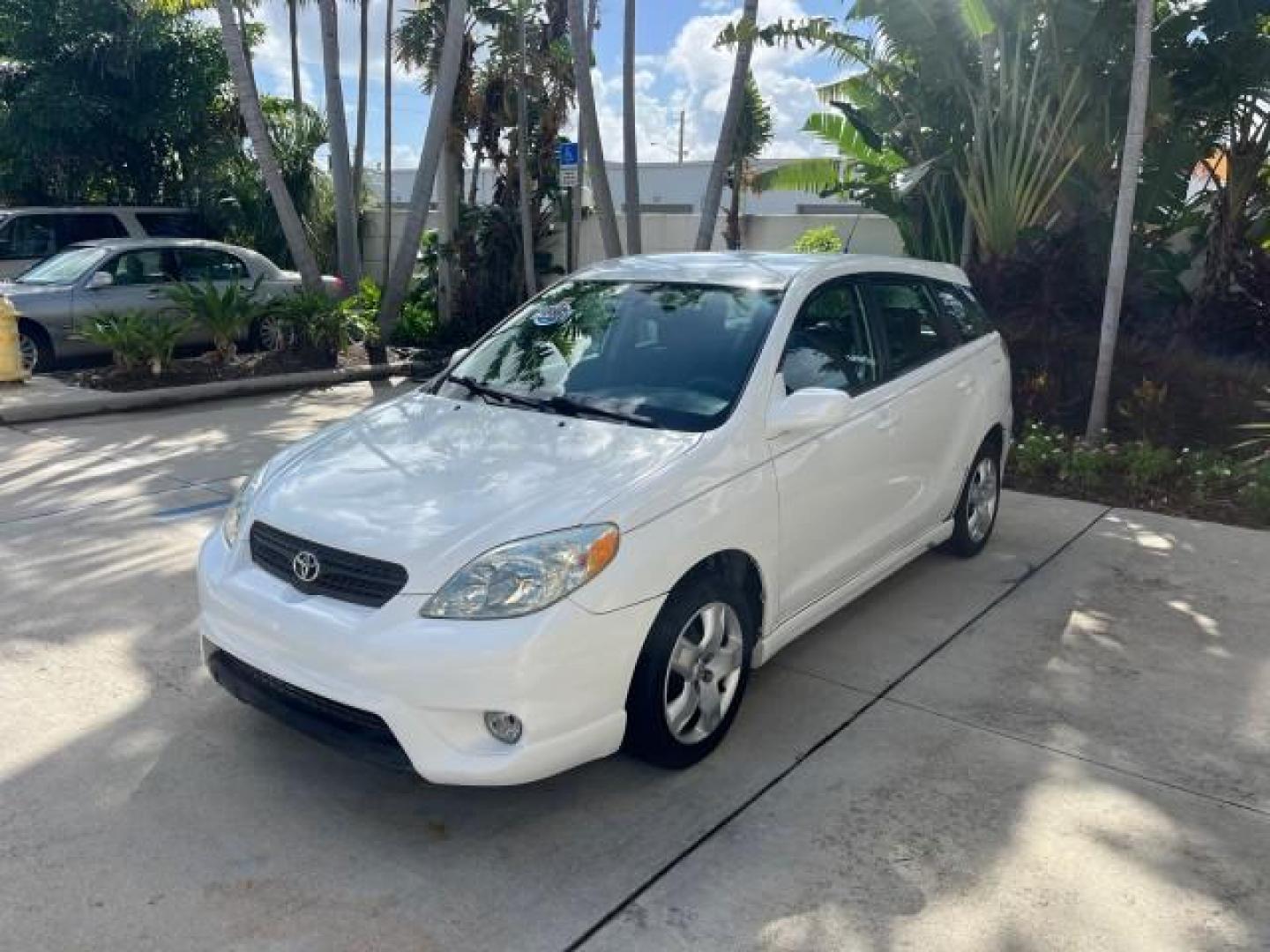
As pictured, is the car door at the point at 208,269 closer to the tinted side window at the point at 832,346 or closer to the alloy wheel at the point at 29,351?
the alloy wheel at the point at 29,351

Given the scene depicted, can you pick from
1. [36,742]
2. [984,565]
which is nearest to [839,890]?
[36,742]

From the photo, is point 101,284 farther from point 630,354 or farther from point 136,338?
point 630,354

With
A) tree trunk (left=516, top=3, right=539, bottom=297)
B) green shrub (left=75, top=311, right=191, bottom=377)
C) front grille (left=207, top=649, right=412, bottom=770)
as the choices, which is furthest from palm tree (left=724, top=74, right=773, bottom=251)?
front grille (left=207, top=649, right=412, bottom=770)

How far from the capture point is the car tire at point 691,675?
336 cm

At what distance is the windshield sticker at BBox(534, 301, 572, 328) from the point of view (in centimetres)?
475

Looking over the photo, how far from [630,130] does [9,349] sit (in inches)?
269

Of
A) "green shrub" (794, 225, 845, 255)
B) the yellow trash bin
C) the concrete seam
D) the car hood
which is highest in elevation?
"green shrub" (794, 225, 845, 255)

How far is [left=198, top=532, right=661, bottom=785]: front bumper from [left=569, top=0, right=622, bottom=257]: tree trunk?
29.1 feet

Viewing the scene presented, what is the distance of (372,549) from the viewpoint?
10.5ft

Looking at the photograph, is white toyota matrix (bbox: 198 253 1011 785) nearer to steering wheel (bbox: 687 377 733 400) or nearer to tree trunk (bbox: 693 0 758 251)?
steering wheel (bbox: 687 377 733 400)

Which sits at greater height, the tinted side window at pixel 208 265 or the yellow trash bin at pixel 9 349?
the tinted side window at pixel 208 265

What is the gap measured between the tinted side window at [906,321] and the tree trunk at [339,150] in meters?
9.89

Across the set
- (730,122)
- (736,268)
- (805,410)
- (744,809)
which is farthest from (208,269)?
(744,809)

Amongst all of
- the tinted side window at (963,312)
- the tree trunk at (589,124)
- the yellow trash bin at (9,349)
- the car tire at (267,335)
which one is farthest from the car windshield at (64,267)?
the tinted side window at (963,312)
